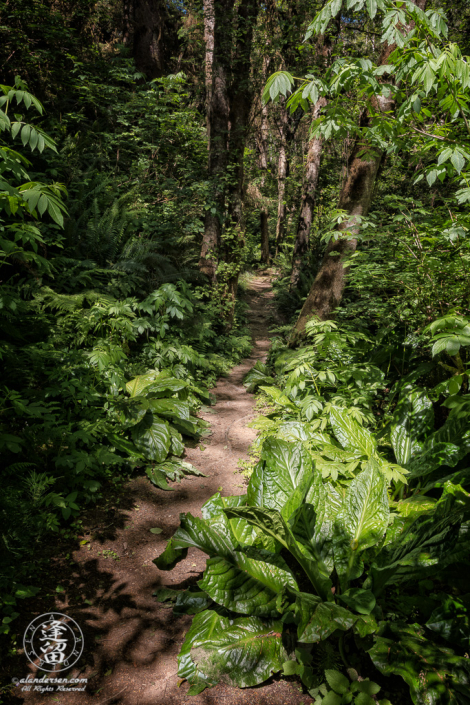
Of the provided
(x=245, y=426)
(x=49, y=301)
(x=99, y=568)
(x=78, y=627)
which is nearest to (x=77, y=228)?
(x=49, y=301)

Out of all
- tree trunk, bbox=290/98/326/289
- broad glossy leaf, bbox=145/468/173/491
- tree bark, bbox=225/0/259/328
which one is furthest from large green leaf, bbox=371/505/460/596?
tree trunk, bbox=290/98/326/289

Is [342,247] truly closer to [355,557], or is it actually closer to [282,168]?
[355,557]

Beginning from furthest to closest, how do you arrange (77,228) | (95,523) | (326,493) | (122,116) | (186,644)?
(122,116), (77,228), (95,523), (326,493), (186,644)

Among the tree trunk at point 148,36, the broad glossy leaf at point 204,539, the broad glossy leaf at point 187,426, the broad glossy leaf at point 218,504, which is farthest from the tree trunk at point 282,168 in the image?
the broad glossy leaf at point 204,539

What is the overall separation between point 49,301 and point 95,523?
9.15ft

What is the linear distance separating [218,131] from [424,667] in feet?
28.0

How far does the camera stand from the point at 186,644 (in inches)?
80.9

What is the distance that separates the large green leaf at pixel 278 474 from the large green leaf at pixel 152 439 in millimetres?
1436

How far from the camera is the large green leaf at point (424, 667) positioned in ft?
5.56

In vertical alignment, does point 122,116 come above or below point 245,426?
above

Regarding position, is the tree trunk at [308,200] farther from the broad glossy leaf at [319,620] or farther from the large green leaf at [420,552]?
the broad glossy leaf at [319,620]

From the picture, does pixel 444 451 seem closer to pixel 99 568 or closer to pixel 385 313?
pixel 385 313

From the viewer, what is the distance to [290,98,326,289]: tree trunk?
30.2 feet

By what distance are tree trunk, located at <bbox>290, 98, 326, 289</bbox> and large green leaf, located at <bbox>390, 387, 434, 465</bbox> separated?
745 cm
